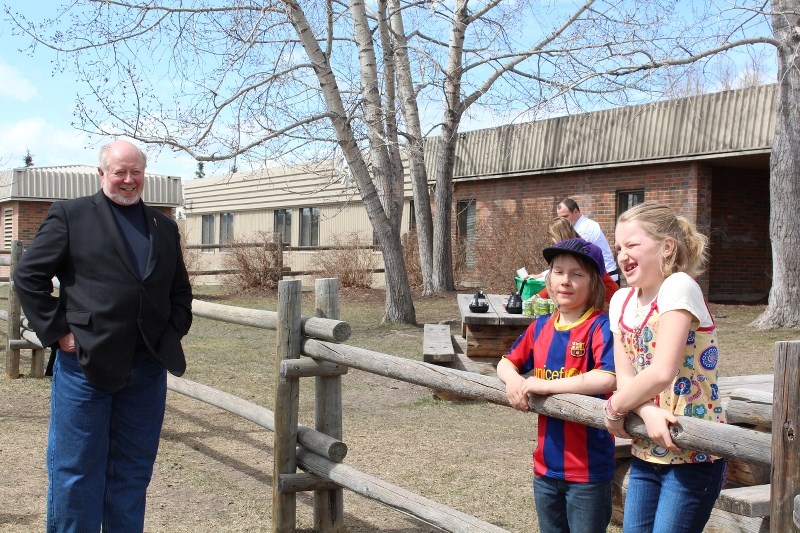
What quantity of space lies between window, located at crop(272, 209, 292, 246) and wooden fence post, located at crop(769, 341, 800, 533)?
28249 millimetres

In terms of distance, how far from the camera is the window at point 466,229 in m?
22.2

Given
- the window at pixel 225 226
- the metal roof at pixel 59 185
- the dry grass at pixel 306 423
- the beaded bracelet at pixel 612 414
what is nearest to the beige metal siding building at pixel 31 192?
the metal roof at pixel 59 185

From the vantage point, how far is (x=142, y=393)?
13.5ft

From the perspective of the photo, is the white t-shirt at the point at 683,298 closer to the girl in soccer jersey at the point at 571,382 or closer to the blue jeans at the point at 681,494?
the girl in soccer jersey at the point at 571,382

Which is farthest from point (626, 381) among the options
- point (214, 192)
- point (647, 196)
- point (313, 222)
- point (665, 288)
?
point (214, 192)

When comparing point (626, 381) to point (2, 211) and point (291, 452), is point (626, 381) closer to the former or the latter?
point (291, 452)

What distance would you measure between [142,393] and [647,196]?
1502cm

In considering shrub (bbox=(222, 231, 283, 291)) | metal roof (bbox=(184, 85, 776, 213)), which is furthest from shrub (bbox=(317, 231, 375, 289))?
metal roof (bbox=(184, 85, 776, 213))

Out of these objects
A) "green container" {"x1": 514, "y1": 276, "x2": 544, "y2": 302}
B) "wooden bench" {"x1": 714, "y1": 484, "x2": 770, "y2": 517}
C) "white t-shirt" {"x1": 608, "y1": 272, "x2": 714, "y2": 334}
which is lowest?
"wooden bench" {"x1": 714, "y1": 484, "x2": 770, "y2": 517}

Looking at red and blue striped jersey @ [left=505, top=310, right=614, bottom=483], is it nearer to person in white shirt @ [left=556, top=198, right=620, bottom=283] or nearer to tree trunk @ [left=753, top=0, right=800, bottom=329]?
person in white shirt @ [left=556, top=198, right=620, bottom=283]

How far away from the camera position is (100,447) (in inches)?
156

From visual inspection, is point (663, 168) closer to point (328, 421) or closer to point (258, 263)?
point (258, 263)

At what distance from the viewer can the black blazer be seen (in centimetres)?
385

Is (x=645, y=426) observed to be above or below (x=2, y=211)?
below
